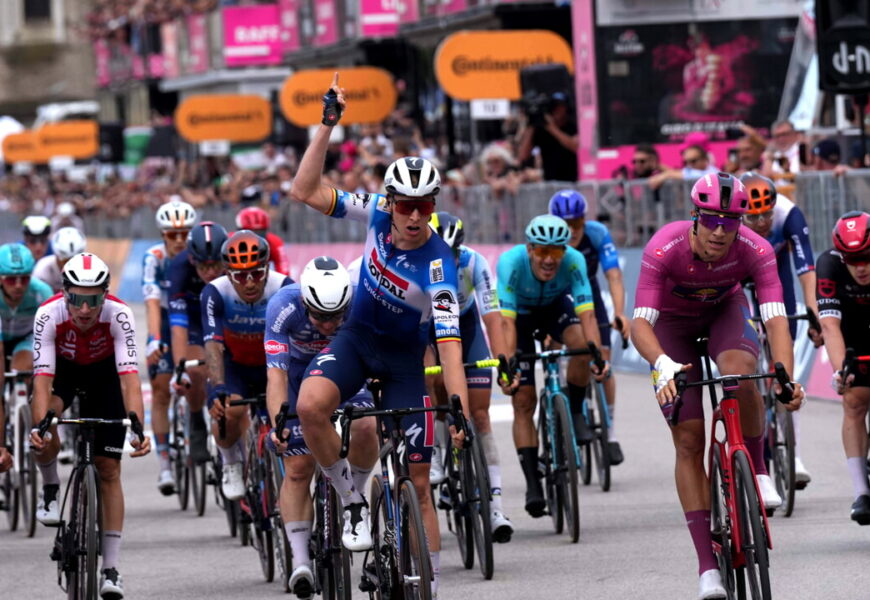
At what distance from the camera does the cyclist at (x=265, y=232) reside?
45.4 feet

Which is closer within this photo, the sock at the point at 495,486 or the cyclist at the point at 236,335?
the cyclist at the point at 236,335

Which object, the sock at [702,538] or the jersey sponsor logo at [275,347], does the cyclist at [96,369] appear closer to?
the jersey sponsor logo at [275,347]

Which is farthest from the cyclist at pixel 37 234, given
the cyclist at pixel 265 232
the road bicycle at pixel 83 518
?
the road bicycle at pixel 83 518

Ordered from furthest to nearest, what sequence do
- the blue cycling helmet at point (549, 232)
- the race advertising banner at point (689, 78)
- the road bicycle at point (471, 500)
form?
1. the race advertising banner at point (689, 78)
2. the blue cycling helmet at point (549, 232)
3. the road bicycle at point (471, 500)

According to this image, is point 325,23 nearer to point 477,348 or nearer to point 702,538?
point 477,348

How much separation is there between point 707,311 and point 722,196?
745mm

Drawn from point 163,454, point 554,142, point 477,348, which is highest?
point 554,142

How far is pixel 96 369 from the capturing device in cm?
1040

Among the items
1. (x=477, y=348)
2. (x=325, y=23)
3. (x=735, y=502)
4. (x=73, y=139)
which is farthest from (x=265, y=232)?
(x=73, y=139)

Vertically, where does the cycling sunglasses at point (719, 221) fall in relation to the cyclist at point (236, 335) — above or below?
above

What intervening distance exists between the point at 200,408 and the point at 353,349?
15.1 feet

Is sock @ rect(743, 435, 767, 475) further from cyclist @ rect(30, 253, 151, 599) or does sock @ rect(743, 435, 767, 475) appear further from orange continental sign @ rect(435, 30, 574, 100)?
orange continental sign @ rect(435, 30, 574, 100)

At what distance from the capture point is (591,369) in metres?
12.3

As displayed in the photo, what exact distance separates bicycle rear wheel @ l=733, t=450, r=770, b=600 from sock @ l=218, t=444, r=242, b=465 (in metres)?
4.15
